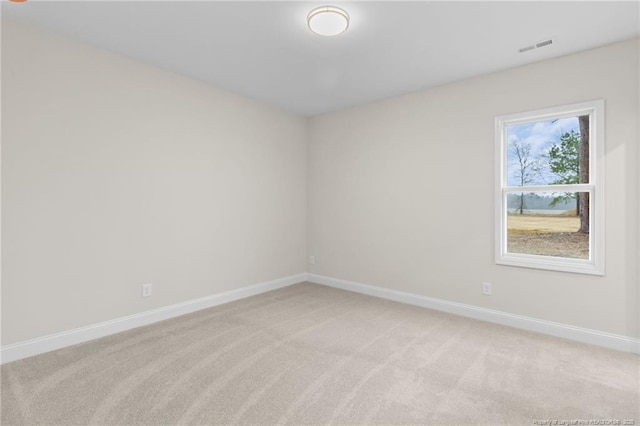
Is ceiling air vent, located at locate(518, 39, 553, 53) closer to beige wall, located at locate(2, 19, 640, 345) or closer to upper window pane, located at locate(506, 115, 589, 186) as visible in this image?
beige wall, located at locate(2, 19, 640, 345)

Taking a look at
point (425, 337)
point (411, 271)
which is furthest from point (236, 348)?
point (411, 271)

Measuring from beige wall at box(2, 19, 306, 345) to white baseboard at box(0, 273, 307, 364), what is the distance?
5 cm

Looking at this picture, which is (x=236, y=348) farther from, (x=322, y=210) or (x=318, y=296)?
(x=322, y=210)

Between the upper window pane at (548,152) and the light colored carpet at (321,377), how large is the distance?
1527mm

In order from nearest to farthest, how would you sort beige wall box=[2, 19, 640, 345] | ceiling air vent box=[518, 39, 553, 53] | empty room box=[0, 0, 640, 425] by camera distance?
empty room box=[0, 0, 640, 425] → beige wall box=[2, 19, 640, 345] → ceiling air vent box=[518, 39, 553, 53]

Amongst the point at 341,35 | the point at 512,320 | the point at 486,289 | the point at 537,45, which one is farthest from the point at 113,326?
the point at 537,45

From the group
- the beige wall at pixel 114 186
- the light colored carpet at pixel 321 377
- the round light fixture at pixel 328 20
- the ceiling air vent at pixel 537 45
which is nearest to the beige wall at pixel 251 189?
the beige wall at pixel 114 186

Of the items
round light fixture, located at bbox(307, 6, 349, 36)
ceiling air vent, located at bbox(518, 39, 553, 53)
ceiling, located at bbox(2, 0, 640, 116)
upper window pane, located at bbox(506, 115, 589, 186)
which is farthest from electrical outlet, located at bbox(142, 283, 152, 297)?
ceiling air vent, located at bbox(518, 39, 553, 53)

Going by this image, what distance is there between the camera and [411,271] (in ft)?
13.0

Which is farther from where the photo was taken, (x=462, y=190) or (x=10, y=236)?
(x=462, y=190)

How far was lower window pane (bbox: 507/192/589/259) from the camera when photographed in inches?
122

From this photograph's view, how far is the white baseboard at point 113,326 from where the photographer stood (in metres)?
2.48

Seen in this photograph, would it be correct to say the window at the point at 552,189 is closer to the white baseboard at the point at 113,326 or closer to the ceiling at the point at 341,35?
the ceiling at the point at 341,35

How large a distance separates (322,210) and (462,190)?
2.07m
